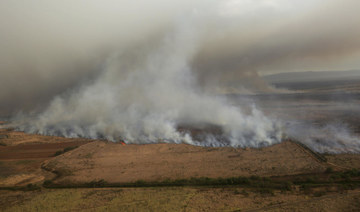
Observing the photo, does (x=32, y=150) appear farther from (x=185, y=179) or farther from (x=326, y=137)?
(x=326, y=137)

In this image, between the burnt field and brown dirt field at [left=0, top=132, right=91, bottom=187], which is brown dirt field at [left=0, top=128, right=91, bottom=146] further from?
the burnt field

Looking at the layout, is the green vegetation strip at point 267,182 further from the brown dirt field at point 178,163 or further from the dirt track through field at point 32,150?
the dirt track through field at point 32,150

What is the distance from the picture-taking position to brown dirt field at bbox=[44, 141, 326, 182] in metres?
21.9

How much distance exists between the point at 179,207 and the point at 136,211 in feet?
12.6

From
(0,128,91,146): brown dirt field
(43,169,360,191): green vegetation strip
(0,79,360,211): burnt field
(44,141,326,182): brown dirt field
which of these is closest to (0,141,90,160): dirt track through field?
(0,79,360,211): burnt field

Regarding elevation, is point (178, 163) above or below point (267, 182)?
above

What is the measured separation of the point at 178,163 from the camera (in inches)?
987

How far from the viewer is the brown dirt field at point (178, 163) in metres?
21.9

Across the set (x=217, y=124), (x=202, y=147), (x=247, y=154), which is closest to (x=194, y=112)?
(x=217, y=124)

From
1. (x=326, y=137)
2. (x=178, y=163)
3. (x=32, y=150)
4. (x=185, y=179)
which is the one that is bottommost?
(x=185, y=179)

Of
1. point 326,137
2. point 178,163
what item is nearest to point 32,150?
point 178,163

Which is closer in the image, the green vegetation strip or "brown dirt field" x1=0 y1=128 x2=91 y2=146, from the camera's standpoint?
the green vegetation strip

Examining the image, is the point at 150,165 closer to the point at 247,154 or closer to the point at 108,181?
the point at 108,181

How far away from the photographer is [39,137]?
4488 centimetres
